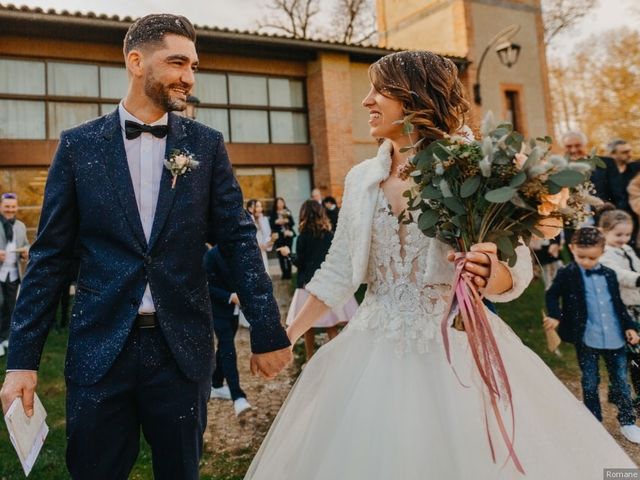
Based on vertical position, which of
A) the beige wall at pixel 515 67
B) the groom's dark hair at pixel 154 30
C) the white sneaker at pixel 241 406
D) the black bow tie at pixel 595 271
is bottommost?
the white sneaker at pixel 241 406

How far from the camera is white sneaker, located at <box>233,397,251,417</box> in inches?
215

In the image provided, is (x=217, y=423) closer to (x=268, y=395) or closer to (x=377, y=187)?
(x=268, y=395)

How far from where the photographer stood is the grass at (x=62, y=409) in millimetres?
4219

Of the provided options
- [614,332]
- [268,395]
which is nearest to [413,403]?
[614,332]

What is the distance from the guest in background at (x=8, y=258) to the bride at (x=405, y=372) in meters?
6.21

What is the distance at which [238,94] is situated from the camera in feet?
50.5

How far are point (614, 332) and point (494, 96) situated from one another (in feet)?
49.1

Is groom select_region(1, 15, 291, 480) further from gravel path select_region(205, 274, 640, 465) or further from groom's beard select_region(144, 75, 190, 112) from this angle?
gravel path select_region(205, 274, 640, 465)

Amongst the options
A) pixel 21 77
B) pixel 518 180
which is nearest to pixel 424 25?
pixel 21 77

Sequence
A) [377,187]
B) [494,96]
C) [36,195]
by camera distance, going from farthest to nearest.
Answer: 1. [494,96]
2. [36,195]
3. [377,187]

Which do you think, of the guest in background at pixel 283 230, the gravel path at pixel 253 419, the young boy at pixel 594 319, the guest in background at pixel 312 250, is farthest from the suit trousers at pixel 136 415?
the guest in background at pixel 283 230

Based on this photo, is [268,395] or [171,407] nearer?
[171,407]

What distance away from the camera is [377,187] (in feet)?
8.59

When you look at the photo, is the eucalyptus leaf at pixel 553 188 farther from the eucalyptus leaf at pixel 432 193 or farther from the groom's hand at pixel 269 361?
the groom's hand at pixel 269 361
